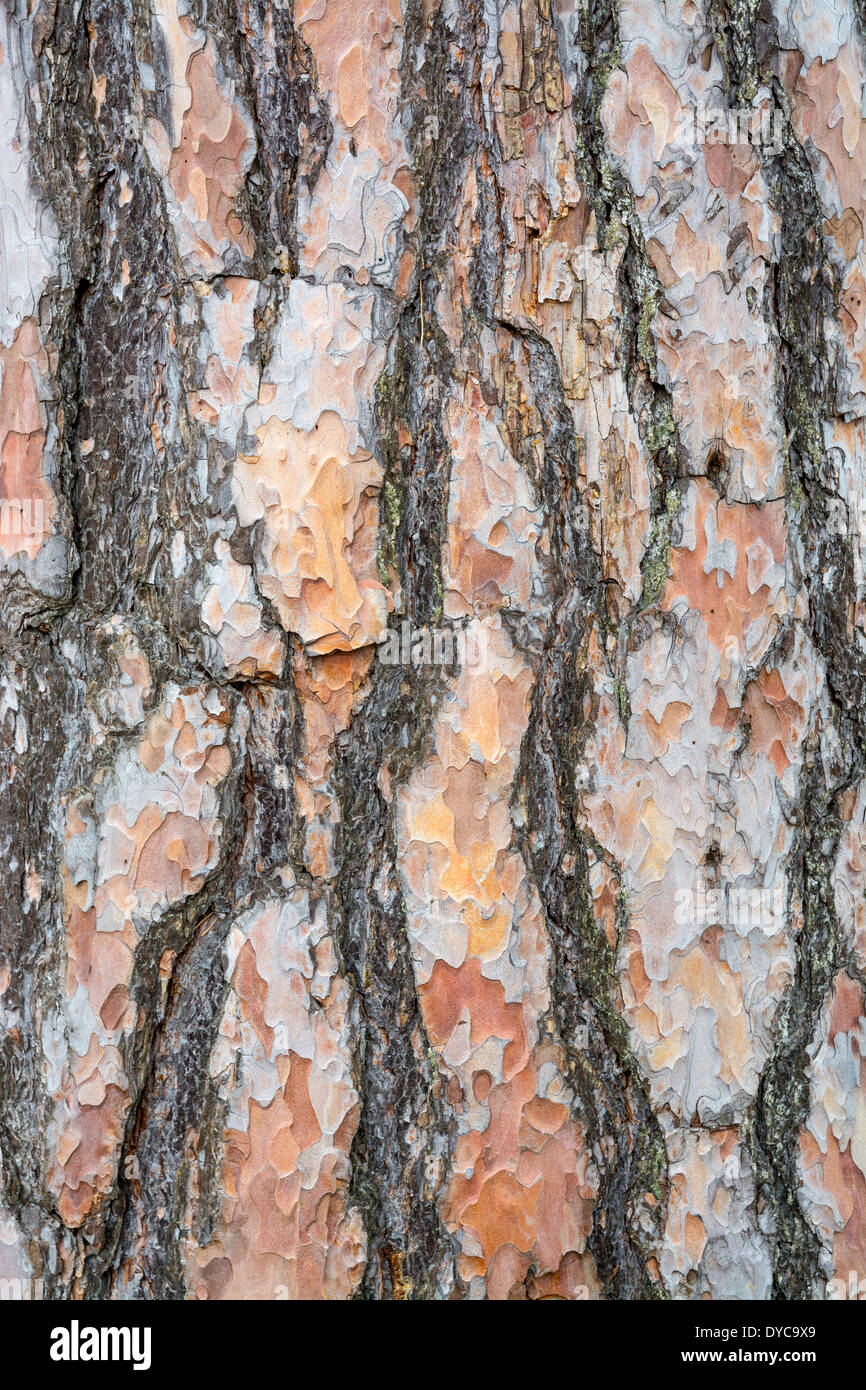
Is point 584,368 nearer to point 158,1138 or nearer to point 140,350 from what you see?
point 140,350

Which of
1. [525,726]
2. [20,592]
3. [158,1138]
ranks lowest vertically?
[158,1138]

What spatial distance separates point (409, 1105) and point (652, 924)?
24cm

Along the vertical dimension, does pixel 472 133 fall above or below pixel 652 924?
above

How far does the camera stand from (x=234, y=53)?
0.73 m

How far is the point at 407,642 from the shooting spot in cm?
75

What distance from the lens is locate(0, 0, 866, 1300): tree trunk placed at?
2.41 feet

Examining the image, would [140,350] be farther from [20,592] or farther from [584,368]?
[584,368]

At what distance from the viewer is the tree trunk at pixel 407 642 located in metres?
0.74

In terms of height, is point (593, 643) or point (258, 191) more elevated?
point (258, 191)

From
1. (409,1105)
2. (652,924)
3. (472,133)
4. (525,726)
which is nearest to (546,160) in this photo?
(472,133)

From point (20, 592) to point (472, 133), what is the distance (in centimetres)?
51

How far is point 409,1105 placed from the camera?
750 mm

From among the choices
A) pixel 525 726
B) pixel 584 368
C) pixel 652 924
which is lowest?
Answer: pixel 652 924

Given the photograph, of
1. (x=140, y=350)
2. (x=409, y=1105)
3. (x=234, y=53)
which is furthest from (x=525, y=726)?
(x=234, y=53)
